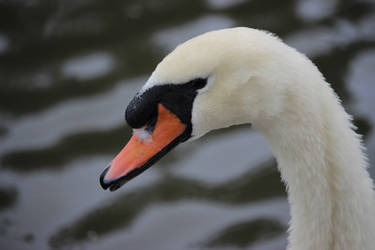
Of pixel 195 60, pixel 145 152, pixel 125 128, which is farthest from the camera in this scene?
pixel 125 128

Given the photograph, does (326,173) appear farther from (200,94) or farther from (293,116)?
(200,94)

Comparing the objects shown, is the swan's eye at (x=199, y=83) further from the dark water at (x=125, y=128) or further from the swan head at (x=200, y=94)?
the dark water at (x=125, y=128)

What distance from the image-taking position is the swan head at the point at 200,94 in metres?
2.20

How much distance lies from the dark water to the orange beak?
6.74 feet

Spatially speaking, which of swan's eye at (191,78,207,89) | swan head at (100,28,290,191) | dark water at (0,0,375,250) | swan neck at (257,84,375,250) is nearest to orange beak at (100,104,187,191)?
swan head at (100,28,290,191)

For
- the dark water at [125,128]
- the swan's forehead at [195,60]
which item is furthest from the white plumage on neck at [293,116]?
the dark water at [125,128]

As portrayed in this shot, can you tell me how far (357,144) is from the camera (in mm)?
2387

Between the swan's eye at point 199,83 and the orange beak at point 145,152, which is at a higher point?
the swan's eye at point 199,83

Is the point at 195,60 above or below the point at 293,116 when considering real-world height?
above

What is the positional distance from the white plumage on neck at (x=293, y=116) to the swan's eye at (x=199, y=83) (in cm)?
2

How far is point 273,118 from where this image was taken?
2.27m

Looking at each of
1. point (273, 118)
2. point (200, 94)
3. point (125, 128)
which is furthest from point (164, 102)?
point (125, 128)

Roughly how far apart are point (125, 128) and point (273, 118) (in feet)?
10.1

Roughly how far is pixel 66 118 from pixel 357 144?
3.46m
